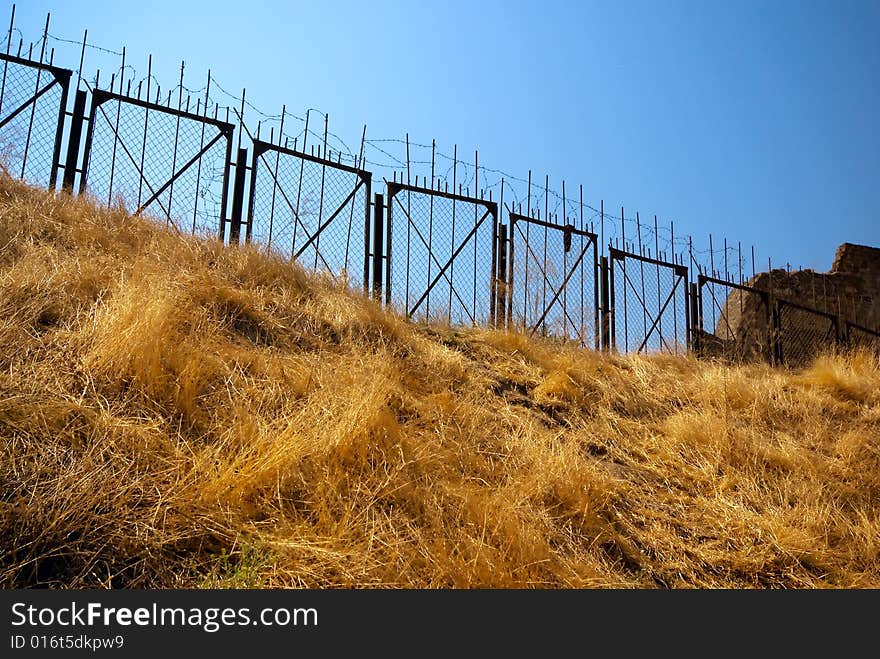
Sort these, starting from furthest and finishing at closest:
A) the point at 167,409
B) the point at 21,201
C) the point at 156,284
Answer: the point at 21,201 < the point at 156,284 < the point at 167,409

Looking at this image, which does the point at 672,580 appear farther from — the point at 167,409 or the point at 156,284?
the point at 156,284

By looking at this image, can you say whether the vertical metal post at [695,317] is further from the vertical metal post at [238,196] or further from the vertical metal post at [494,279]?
the vertical metal post at [238,196]

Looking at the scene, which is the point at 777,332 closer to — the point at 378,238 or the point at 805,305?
the point at 805,305

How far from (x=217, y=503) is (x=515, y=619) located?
4.84 ft

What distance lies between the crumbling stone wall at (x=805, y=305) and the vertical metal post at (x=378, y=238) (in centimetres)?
671

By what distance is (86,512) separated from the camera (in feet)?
9.40

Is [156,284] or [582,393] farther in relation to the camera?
[582,393]

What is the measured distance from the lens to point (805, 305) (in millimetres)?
14969

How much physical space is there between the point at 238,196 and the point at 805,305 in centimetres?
1280

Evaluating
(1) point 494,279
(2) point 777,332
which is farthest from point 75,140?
(2) point 777,332

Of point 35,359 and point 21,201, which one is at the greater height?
point 21,201

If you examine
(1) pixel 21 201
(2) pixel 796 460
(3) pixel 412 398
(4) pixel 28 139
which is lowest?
(2) pixel 796 460

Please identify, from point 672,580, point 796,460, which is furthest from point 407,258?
point 672,580

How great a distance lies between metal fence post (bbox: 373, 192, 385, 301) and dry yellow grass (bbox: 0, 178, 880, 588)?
117cm
